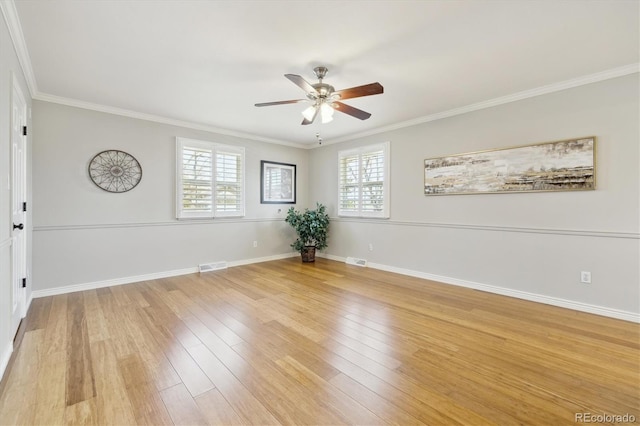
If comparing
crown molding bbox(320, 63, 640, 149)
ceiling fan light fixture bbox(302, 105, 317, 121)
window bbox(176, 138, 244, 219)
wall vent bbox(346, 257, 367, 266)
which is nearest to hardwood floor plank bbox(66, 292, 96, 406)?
window bbox(176, 138, 244, 219)

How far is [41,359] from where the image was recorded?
216 centimetres

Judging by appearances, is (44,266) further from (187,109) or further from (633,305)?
Answer: (633,305)

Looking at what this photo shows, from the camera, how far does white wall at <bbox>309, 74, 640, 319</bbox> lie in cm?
293

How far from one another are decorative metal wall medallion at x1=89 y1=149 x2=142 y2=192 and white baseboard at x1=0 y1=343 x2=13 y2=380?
238cm

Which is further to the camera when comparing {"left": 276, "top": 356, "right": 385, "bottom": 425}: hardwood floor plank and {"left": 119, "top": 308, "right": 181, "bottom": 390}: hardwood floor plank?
{"left": 119, "top": 308, "right": 181, "bottom": 390}: hardwood floor plank

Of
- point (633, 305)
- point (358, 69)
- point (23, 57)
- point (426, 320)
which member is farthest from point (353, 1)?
point (633, 305)

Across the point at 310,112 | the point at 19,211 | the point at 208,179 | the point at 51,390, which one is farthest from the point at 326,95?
the point at 19,211

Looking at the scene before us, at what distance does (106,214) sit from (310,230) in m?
3.34

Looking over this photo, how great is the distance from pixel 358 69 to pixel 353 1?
3.09 feet

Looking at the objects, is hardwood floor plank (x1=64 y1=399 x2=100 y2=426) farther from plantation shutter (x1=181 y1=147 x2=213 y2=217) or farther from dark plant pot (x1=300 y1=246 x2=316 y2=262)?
dark plant pot (x1=300 y1=246 x2=316 y2=262)

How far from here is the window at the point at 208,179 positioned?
4742mm

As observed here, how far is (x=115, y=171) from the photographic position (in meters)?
4.10

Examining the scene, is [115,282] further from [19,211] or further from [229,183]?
[229,183]

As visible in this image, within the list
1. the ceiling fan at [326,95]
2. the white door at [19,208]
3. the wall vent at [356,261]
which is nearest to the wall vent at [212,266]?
the white door at [19,208]
